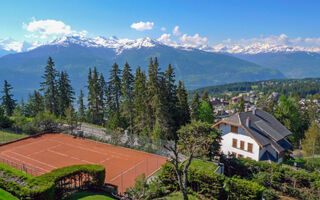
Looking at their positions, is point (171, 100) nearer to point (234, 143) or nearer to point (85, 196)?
point (234, 143)

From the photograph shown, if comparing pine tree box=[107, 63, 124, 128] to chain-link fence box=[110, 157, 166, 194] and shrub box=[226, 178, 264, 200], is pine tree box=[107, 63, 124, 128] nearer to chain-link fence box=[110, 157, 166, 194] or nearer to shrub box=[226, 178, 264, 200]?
chain-link fence box=[110, 157, 166, 194]

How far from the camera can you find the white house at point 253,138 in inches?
1254

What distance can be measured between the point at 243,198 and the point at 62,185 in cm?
1376

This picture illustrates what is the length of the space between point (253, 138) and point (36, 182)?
27.0m

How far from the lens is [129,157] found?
2878 centimetres

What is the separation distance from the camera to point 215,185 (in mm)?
17469

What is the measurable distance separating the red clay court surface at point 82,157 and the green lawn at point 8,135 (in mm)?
1592

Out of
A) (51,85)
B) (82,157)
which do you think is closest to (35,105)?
(51,85)

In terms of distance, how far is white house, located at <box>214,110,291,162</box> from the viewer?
3186cm

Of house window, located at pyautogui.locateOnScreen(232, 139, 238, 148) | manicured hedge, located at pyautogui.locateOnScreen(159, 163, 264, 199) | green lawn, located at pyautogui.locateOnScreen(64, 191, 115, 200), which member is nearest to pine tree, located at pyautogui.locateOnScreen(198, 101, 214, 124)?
house window, located at pyautogui.locateOnScreen(232, 139, 238, 148)

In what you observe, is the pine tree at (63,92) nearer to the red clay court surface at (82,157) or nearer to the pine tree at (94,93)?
the pine tree at (94,93)

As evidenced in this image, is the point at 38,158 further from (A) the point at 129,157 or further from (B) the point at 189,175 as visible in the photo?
(B) the point at 189,175

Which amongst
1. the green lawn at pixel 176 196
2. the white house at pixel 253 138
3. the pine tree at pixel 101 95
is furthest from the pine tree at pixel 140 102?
the green lawn at pixel 176 196

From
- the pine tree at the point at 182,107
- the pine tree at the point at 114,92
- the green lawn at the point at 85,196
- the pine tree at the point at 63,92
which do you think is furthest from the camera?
the pine tree at the point at 63,92
